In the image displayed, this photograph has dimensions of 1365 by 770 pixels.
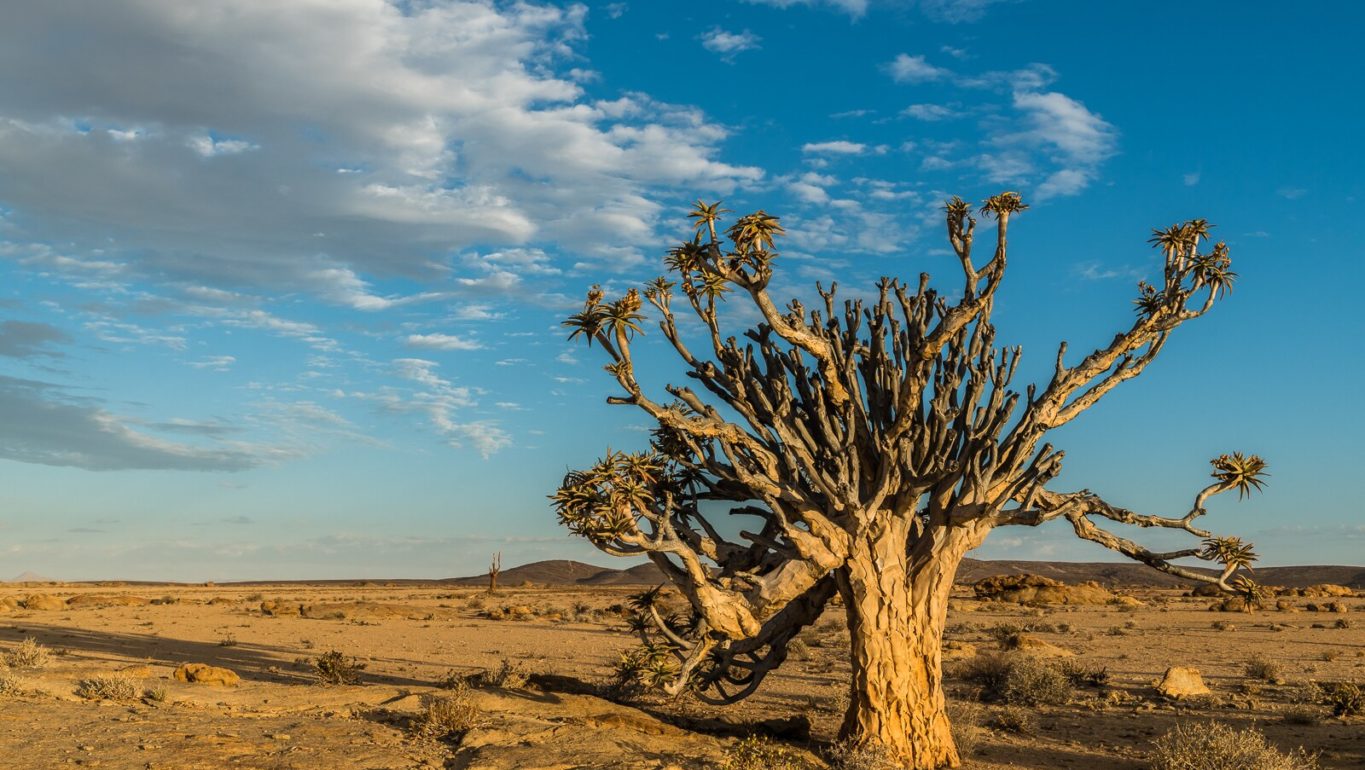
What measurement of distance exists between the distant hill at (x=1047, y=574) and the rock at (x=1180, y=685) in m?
70.0

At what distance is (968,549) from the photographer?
1235cm

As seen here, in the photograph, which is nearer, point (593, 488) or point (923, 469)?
point (593, 488)

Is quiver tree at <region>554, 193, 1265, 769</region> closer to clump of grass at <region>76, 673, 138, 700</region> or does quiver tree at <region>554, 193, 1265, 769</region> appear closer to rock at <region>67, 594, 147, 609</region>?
Result: clump of grass at <region>76, 673, 138, 700</region>

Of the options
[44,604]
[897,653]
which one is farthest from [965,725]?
→ [44,604]

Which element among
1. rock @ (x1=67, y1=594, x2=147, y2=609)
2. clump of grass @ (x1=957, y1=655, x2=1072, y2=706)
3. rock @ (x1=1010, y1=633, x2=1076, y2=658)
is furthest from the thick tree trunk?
rock @ (x1=67, y1=594, x2=147, y2=609)

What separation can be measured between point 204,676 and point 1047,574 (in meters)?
98.4

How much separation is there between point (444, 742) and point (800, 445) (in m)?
5.50

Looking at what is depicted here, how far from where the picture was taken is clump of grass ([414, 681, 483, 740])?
12.4 m

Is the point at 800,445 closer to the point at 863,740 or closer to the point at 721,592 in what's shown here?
the point at 721,592

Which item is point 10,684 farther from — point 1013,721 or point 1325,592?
point 1325,592

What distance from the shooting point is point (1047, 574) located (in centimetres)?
10294

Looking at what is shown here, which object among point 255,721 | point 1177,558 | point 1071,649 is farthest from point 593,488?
point 1071,649

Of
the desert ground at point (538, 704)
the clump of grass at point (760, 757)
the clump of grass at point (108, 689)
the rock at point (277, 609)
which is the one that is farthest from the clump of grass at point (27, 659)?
the rock at point (277, 609)

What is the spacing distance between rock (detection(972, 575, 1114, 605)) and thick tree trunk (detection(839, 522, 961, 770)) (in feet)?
126
